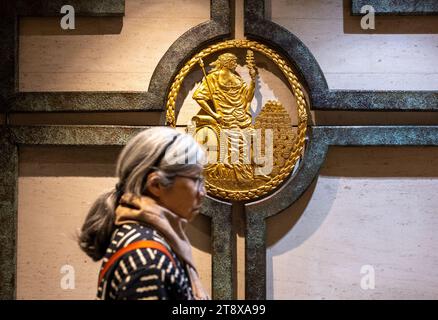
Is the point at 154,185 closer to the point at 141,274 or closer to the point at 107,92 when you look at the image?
the point at 141,274

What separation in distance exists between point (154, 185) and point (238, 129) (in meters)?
1.24

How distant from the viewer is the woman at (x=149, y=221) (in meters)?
1.35

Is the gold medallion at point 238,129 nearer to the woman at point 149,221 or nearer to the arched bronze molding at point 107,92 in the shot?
the arched bronze molding at point 107,92

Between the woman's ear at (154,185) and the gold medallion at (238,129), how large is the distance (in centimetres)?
117

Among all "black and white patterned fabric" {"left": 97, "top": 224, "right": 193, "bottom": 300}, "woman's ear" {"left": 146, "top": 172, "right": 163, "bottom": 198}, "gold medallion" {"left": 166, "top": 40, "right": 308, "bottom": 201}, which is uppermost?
"gold medallion" {"left": 166, "top": 40, "right": 308, "bottom": 201}

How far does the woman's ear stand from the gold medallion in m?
1.17

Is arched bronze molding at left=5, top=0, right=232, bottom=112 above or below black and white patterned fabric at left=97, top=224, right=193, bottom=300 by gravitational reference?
above

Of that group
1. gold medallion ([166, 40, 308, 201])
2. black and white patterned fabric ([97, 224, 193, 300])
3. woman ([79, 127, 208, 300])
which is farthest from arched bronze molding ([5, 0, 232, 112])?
black and white patterned fabric ([97, 224, 193, 300])

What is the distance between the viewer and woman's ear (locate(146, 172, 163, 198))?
147cm

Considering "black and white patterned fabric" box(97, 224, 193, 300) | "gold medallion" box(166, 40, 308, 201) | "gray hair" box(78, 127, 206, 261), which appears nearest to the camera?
"black and white patterned fabric" box(97, 224, 193, 300)

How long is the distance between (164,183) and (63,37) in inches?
60.3

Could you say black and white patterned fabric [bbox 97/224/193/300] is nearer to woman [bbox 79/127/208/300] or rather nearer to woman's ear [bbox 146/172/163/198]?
woman [bbox 79/127/208/300]

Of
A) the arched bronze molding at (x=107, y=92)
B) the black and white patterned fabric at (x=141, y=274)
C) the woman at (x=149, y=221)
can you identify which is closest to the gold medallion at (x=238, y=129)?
the arched bronze molding at (x=107, y=92)

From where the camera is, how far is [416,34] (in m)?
2.78
